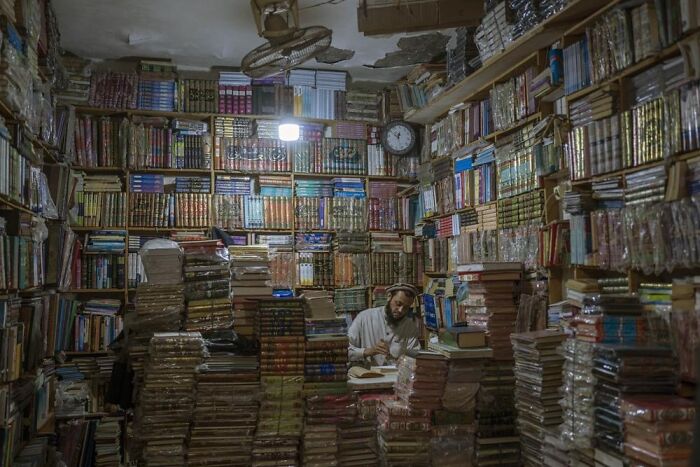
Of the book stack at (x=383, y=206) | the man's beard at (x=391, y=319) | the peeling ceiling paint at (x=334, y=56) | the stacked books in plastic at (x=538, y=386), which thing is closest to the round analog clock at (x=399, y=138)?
the book stack at (x=383, y=206)

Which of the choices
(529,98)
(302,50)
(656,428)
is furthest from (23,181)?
(656,428)

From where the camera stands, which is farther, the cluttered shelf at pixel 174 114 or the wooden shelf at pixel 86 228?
the cluttered shelf at pixel 174 114

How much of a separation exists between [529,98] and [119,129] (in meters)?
3.73

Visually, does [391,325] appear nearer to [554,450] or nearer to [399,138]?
[399,138]

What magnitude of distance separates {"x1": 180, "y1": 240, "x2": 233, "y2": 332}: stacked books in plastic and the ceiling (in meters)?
2.43

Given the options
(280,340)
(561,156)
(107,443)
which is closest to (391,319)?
(561,156)

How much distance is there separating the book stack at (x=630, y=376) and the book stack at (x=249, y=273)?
5.66ft

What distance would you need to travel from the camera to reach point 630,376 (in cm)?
255

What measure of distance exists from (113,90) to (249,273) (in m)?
3.32

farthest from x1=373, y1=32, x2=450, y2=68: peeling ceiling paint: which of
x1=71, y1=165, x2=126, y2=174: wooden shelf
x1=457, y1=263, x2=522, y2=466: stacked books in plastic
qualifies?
x1=71, y1=165, x2=126, y2=174: wooden shelf

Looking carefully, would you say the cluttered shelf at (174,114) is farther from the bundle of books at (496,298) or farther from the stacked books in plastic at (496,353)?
the bundle of books at (496,298)

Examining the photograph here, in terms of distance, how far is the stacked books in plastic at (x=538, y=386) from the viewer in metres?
3.21

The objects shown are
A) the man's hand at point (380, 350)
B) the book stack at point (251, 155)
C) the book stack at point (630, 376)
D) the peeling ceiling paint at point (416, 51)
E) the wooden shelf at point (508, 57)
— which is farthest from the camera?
the book stack at point (251, 155)

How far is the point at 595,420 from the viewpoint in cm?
272
